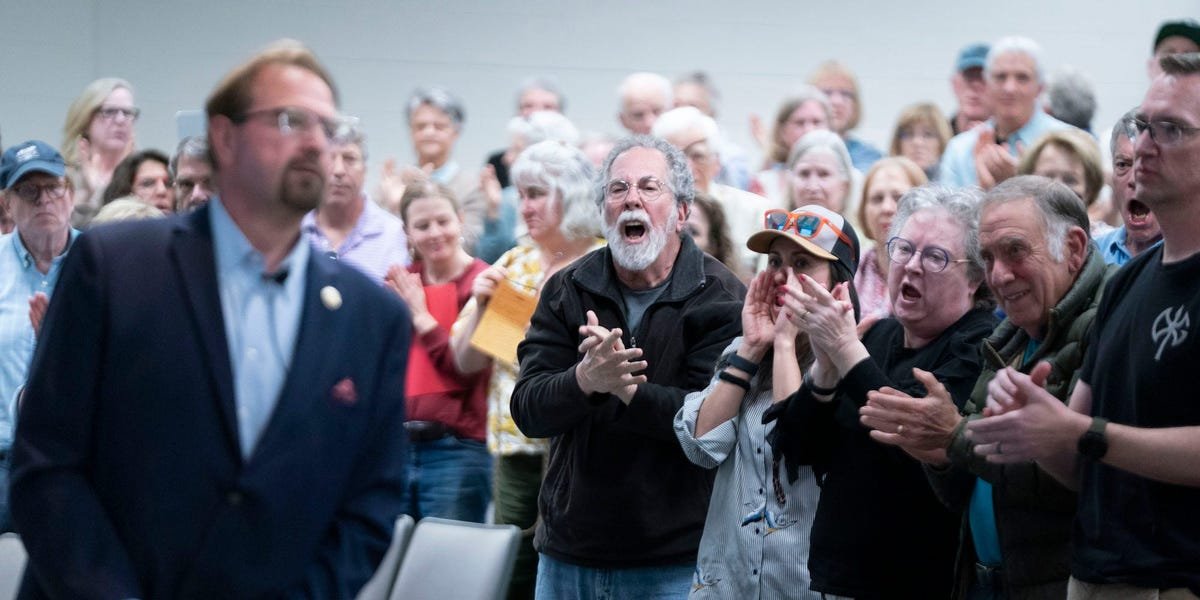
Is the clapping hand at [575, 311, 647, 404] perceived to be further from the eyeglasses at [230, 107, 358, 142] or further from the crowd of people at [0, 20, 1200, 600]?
the eyeglasses at [230, 107, 358, 142]

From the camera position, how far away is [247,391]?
2375 millimetres

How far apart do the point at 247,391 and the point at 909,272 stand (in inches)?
68.4

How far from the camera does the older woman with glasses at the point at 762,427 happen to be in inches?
142

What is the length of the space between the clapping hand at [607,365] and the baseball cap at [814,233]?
437mm

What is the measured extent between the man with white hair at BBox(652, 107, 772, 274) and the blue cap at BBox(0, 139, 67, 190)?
220 cm

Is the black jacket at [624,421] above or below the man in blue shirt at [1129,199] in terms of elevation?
below

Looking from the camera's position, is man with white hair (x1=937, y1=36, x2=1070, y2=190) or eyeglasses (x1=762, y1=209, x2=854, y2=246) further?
man with white hair (x1=937, y1=36, x2=1070, y2=190)

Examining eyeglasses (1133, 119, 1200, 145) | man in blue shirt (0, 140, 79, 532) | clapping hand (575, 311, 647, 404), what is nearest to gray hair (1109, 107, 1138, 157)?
eyeglasses (1133, 119, 1200, 145)

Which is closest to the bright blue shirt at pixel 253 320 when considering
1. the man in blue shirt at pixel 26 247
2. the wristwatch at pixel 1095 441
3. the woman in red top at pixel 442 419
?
the wristwatch at pixel 1095 441

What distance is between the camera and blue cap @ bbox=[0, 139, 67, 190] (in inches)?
222

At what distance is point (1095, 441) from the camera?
2643 mm

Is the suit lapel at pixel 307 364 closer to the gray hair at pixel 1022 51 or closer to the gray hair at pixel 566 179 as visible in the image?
the gray hair at pixel 566 179

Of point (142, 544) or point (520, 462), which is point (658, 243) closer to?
point (520, 462)

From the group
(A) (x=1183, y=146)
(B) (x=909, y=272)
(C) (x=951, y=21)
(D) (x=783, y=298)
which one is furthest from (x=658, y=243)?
(C) (x=951, y=21)
